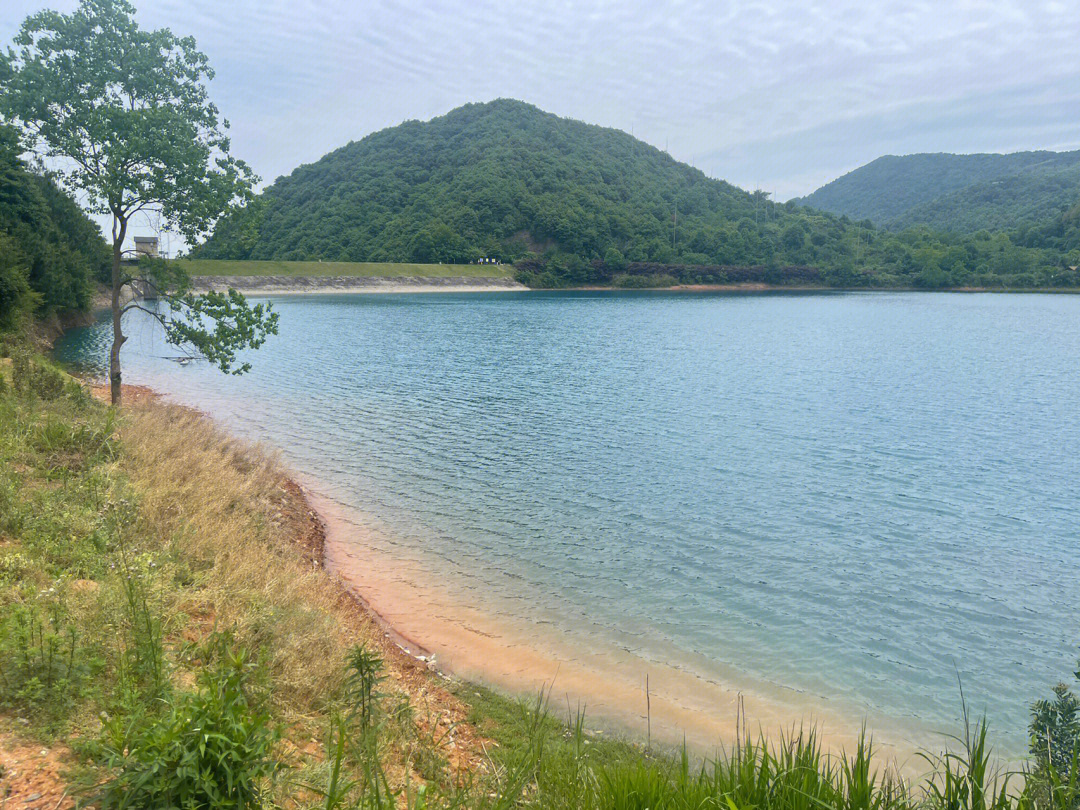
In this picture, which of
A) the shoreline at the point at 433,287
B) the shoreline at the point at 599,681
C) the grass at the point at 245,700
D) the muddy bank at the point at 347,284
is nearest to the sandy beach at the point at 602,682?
the shoreline at the point at 599,681

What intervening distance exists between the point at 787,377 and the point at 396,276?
310 feet

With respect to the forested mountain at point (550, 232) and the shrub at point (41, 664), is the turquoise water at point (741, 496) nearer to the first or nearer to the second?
the shrub at point (41, 664)

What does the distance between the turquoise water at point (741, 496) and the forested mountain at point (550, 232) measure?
112407 millimetres

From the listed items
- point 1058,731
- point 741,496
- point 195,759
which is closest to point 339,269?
point 741,496

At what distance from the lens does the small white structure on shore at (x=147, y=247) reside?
17459mm

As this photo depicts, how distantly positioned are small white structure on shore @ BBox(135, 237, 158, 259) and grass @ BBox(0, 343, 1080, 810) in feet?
20.2

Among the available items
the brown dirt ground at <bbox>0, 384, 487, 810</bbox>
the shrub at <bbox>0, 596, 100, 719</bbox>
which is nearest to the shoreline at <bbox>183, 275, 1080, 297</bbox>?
the brown dirt ground at <bbox>0, 384, 487, 810</bbox>

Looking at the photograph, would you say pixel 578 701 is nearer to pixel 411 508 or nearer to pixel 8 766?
pixel 8 766

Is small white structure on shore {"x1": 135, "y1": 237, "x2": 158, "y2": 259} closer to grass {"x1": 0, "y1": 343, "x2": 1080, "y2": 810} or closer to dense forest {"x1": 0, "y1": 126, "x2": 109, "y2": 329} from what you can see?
dense forest {"x1": 0, "y1": 126, "x2": 109, "y2": 329}

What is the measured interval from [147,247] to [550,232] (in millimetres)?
147849

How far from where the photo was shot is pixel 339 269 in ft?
385

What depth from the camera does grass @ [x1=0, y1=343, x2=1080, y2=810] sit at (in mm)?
3795

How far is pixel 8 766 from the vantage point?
4.13m

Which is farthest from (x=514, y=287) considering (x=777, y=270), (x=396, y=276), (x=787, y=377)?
(x=787, y=377)
